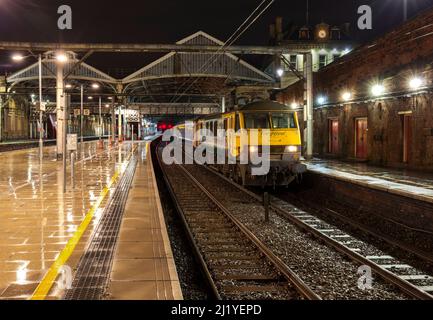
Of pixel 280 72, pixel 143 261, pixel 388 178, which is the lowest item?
pixel 143 261

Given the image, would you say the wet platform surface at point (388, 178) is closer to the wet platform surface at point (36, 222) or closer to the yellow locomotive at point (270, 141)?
the yellow locomotive at point (270, 141)

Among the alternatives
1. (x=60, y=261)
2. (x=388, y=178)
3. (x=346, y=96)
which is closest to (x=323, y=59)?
(x=346, y=96)

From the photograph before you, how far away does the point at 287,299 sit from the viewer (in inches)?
280

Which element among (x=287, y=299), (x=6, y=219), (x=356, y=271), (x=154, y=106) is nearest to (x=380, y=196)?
(x=356, y=271)

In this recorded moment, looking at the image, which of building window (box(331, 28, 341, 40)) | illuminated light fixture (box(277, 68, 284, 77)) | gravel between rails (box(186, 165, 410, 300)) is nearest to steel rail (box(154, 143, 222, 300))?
gravel between rails (box(186, 165, 410, 300))

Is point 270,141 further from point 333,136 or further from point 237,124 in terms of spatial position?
point 333,136

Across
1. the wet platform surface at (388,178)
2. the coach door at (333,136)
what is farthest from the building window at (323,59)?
the wet platform surface at (388,178)

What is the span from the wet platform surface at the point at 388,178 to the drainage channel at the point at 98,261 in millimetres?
7054

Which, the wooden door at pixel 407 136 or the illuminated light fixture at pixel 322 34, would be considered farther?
the illuminated light fixture at pixel 322 34

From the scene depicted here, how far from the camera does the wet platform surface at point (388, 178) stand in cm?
1317

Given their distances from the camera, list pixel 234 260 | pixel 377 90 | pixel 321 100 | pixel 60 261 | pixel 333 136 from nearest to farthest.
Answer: pixel 60 261, pixel 234 260, pixel 377 90, pixel 333 136, pixel 321 100

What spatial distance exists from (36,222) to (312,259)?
544cm

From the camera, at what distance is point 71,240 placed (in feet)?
28.6

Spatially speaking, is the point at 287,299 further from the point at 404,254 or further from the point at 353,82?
the point at 353,82
